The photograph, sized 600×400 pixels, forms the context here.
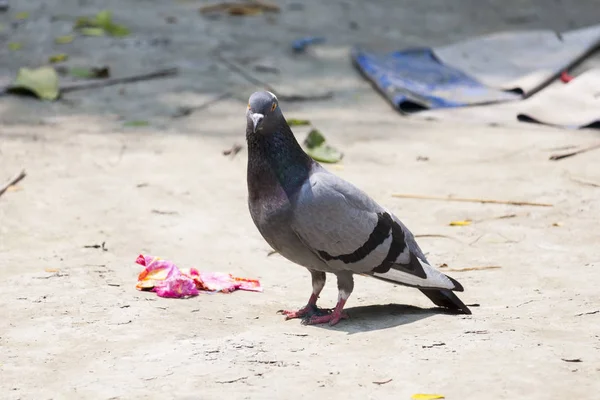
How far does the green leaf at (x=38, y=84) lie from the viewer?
7.39 meters

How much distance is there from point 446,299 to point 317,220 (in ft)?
2.14

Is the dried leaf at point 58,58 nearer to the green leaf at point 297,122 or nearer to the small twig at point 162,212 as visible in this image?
the green leaf at point 297,122

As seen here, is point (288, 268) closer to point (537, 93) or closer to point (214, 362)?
point (214, 362)

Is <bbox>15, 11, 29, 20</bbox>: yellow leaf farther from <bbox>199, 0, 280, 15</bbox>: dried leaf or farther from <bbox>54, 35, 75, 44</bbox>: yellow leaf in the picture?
<bbox>199, 0, 280, 15</bbox>: dried leaf

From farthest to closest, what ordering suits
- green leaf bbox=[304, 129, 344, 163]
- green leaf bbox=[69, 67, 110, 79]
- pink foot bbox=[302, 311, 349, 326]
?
green leaf bbox=[69, 67, 110, 79] < green leaf bbox=[304, 129, 344, 163] < pink foot bbox=[302, 311, 349, 326]

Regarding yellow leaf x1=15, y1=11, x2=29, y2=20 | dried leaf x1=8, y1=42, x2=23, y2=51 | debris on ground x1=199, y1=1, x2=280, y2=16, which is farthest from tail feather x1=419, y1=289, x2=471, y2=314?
yellow leaf x1=15, y1=11, x2=29, y2=20

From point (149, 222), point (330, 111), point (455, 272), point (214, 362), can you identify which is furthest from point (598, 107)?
point (214, 362)

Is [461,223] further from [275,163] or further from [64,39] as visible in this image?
[64,39]

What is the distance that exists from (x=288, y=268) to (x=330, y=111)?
2.74 meters

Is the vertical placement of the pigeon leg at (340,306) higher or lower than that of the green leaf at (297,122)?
higher

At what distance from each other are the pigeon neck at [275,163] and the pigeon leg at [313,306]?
17.2 inches

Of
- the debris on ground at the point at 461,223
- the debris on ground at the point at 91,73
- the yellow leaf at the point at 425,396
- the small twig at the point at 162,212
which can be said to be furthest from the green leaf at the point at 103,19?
the yellow leaf at the point at 425,396

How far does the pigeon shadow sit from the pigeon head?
0.81m

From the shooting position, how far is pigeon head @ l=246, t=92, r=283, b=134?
12.2 feet
